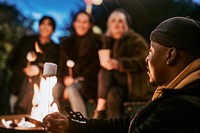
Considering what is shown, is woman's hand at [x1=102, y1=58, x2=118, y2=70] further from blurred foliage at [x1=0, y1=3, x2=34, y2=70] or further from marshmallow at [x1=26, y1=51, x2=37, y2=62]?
blurred foliage at [x1=0, y1=3, x2=34, y2=70]

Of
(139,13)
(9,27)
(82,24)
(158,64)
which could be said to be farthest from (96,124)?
(9,27)

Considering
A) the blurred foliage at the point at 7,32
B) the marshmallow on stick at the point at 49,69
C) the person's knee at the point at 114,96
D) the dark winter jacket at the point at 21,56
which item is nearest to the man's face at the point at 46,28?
the dark winter jacket at the point at 21,56

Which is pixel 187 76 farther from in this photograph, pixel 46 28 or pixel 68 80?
pixel 46 28

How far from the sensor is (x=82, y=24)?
5797 millimetres

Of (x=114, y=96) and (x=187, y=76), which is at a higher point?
(x=187, y=76)

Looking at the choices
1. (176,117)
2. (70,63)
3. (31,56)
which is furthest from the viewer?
(31,56)

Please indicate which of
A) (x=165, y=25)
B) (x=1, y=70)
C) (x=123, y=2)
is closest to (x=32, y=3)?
(x=1, y=70)

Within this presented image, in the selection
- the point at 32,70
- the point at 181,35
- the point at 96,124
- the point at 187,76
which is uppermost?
the point at 181,35

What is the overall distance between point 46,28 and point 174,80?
410 centimetres

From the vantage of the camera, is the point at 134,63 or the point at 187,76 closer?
the point at 187,76

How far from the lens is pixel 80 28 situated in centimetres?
585

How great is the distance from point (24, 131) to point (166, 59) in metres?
1.29

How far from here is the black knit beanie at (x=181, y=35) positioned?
2182mm

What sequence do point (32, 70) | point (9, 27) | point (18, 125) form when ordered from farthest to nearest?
point (9, 27) < point (32, 70) < point (18, 125)
